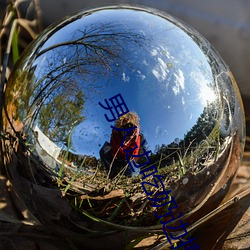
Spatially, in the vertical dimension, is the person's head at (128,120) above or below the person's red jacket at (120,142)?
above

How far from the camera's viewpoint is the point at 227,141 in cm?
149

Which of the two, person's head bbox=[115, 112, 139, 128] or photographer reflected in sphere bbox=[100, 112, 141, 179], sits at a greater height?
person's head bbox=[115, 112, 139, 128]

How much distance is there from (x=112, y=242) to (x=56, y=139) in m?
0.35

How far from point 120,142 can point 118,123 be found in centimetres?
4

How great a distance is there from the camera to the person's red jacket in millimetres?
1325

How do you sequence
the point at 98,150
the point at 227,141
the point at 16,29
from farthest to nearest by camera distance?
the point at 16,29 → the point at 227,141 → the point at 98,150

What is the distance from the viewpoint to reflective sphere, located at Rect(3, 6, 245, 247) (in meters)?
1.33

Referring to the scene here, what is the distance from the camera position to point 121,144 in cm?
133

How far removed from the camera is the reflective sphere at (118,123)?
1.33 m

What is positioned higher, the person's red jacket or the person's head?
the person's head

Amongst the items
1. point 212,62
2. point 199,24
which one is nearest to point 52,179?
point 212,62

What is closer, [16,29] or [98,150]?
[98,150]

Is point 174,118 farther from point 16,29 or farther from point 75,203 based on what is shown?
point 16,29

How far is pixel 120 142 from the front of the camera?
1.33 m
